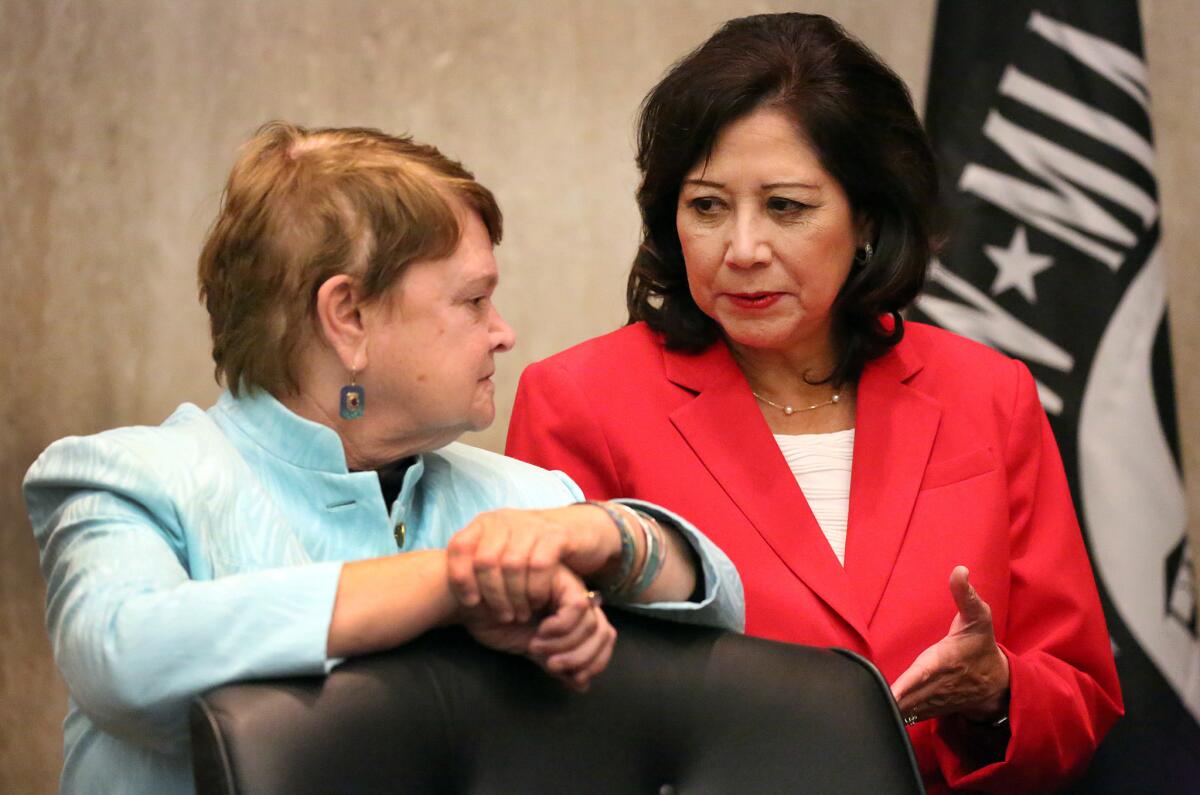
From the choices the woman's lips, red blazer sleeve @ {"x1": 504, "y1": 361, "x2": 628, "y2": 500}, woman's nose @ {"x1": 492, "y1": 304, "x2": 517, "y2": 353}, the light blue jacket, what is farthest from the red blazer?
woman's nose @ {"x1": 492, "y1": 304, "x2": 517, "y2": 353}

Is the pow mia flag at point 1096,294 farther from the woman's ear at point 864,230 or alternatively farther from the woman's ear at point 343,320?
the woman's ear at point 343,320

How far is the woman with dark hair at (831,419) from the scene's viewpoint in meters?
1.85

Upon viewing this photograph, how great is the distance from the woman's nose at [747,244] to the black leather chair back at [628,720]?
2.47 feet

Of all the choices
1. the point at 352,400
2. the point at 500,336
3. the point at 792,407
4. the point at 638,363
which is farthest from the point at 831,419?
the point at 352,400

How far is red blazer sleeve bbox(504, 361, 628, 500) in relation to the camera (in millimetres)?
1923

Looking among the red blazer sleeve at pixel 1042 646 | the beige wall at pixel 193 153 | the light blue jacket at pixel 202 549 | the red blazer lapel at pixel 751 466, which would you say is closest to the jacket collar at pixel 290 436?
the light blue jacket at pixel 202 549

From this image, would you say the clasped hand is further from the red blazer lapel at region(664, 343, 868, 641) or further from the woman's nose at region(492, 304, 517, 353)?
the red blazer lapel at region(664, 343, 868, 641)

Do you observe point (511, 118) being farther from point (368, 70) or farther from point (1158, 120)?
point (1158, 120)

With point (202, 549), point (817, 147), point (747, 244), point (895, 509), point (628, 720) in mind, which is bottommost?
point (895, 509)

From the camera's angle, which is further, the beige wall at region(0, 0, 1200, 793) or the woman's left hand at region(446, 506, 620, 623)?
the beige wall at region(0, 0, 1200, 793)

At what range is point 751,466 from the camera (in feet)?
6.37

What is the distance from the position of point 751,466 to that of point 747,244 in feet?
1.02

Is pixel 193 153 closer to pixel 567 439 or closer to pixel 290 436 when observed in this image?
pixel 567 439

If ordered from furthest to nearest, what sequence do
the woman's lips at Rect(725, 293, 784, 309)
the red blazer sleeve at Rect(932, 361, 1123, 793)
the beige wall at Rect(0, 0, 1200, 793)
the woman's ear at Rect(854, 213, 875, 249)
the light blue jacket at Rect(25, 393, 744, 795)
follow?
the beige wall at Rect(0, 0, 1200, 793), the woman's ear at Rect(854, 213, 875, 249), the woman's lips at Rect(725, 293, 784, 309), the red blazer sleeve at Rect(932, 361, 1123, 793), the light blue jacket at Rect(25, 393, 744, 795)
